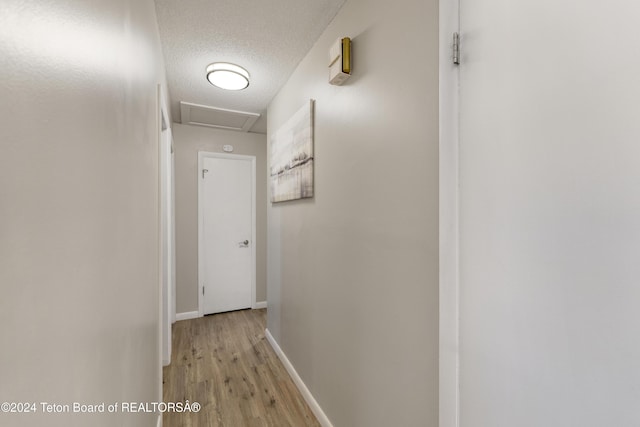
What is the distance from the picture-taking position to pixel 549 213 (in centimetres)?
71

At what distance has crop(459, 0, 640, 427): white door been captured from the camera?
598 mm

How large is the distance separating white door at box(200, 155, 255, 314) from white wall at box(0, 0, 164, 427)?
2910 mm

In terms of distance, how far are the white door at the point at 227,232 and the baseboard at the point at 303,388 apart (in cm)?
121

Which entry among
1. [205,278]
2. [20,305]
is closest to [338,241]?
[20,305]

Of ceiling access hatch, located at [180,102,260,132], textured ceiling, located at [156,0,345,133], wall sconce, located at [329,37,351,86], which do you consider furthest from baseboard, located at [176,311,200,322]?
wall sconce, located at [329,37,351,86]

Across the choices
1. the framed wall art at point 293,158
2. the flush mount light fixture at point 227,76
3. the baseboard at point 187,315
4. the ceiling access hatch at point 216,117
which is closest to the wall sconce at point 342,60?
the framed wall art at point 293,158

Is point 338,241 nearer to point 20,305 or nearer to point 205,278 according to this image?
point 20,305

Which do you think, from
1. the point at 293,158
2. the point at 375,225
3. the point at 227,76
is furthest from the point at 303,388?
the point at 227,76

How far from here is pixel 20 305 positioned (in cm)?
34

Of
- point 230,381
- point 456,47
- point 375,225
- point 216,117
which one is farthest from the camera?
point 216,117

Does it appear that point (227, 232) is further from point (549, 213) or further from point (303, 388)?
point (549, 213)

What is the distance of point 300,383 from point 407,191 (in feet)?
5.89

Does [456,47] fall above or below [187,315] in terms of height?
above

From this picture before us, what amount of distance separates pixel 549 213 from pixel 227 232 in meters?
3.66
